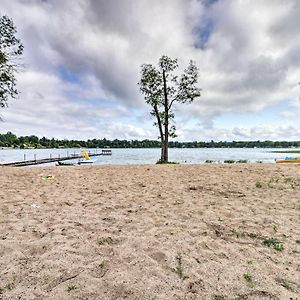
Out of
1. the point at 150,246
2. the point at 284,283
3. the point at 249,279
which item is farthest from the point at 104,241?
the point at 284,283

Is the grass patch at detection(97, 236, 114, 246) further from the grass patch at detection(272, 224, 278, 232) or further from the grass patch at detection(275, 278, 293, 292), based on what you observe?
the grass patch at detection(272, 224, 278, 232)

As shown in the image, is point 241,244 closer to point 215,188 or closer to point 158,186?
point 215,188

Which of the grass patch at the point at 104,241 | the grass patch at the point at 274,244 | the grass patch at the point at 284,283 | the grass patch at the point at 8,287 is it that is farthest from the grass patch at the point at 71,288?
the grass patch at the point at 274,244

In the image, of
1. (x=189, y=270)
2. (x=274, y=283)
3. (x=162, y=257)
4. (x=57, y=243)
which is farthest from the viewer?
(x=57, y=243)

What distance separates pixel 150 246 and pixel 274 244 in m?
2.13

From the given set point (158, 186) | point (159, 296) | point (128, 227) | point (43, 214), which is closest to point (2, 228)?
point (43, 214)

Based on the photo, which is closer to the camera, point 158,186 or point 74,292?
point 74,292

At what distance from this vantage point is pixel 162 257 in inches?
158

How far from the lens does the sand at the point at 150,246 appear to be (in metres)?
3.22

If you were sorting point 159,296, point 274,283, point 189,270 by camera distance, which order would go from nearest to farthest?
point 159,296
point 274,283
point 189,270

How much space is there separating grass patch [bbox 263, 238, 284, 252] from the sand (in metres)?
0.02

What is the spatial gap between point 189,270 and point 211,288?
47cm

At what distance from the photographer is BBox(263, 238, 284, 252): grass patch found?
14.3 ft

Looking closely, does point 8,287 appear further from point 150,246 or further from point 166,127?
point 166,127
